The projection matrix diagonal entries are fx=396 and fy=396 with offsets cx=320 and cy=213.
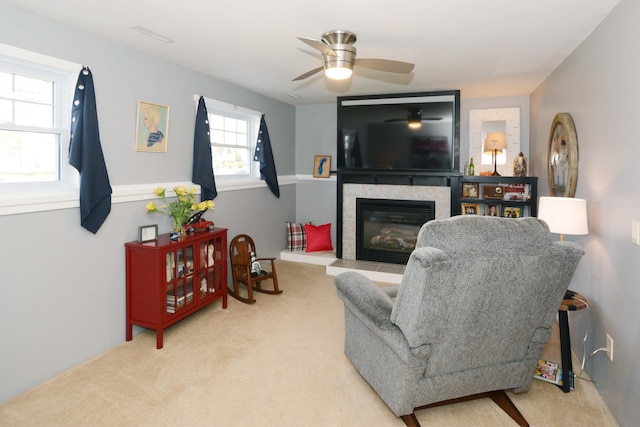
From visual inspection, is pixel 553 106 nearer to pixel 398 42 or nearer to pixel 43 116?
pixel 398 42

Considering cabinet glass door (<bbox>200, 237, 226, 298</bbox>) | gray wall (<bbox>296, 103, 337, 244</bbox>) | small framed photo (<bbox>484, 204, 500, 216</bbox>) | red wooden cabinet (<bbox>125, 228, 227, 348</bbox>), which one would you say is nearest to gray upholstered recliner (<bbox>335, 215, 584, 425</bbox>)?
red wooden cabinet (<bbox>125, 228, 227, 348</bbox>)

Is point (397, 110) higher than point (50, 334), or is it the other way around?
point (397, 110)

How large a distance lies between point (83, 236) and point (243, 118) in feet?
9.04

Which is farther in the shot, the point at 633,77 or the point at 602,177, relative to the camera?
the point at 602,177

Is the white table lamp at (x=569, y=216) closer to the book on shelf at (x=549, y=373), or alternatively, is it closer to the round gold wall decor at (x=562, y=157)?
the round gold wall decor at (x=562, y=157)

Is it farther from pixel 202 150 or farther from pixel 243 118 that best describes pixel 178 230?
pixel 243 118

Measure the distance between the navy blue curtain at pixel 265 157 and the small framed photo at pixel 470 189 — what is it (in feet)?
8.28

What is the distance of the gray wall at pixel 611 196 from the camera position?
210 cm

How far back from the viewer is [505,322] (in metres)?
2.07

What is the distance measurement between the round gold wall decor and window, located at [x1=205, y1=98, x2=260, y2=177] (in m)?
3.36

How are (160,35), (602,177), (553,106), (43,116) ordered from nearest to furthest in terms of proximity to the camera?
1. (602,177)
2. (43,116)
3. (160,35)
4. (553,106)

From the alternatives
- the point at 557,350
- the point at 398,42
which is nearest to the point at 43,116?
the point at 398,42

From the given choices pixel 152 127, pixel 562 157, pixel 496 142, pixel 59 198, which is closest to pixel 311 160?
pixel 496 142

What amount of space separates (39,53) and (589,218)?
387cm
